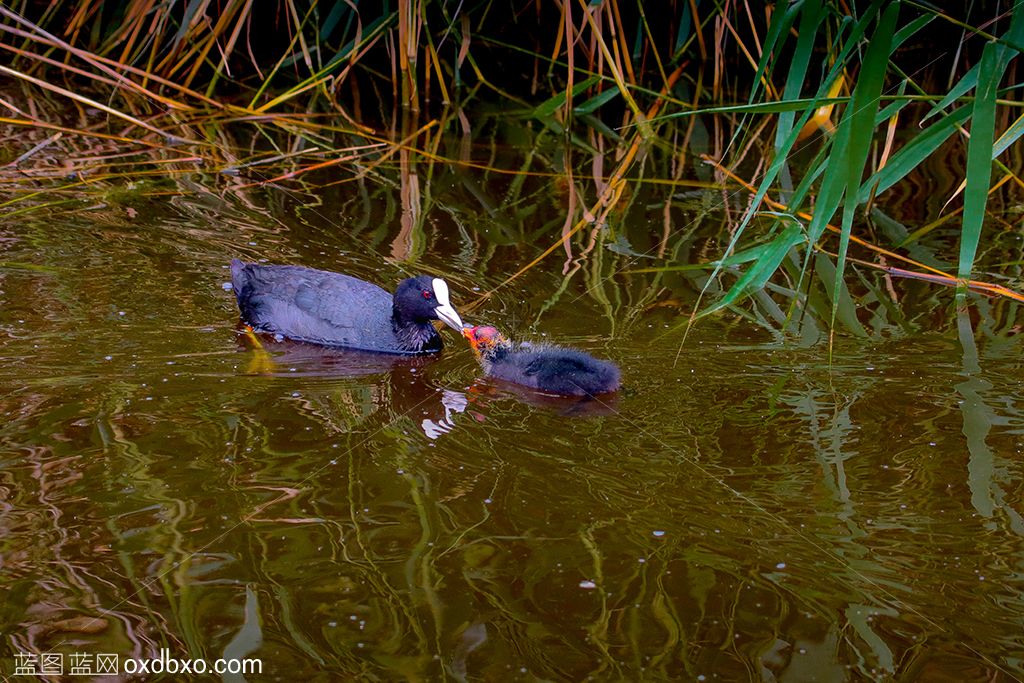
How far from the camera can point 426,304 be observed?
183 inches

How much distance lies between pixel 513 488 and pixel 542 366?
84 cm

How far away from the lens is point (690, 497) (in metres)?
3.33

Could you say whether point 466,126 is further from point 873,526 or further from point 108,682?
point 108,682

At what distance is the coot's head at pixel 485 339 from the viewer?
439cm

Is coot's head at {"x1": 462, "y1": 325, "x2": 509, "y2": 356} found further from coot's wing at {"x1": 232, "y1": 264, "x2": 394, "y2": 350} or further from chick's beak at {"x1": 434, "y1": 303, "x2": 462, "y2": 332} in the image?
coot's wing at {"x1": 232, "y1": 264, "x2": 394, "y2": 350}

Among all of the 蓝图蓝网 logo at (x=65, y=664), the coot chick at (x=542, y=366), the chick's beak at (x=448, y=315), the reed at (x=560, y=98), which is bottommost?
Result: the reed at (x=560, y=98)

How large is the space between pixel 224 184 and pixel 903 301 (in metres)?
3.42

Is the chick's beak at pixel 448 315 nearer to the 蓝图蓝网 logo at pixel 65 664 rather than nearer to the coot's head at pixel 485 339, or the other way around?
the coot's head at pixel 485 339

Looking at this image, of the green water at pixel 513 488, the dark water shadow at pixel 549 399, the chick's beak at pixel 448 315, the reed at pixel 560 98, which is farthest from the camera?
the reed at pixel 560 98

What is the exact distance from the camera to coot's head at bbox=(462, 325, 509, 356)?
439 centimetres

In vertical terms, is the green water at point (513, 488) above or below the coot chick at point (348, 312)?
above

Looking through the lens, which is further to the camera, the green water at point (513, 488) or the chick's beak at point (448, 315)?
the chick's beak at point (448, 315)

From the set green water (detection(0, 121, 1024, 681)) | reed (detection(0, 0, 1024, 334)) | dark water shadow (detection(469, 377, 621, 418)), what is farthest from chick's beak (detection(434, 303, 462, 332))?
reed (detection(0, 0, 1024, 334))

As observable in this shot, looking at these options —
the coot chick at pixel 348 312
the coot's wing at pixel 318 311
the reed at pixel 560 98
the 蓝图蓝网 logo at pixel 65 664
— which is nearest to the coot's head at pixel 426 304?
the coot chick at pixel 348 312
